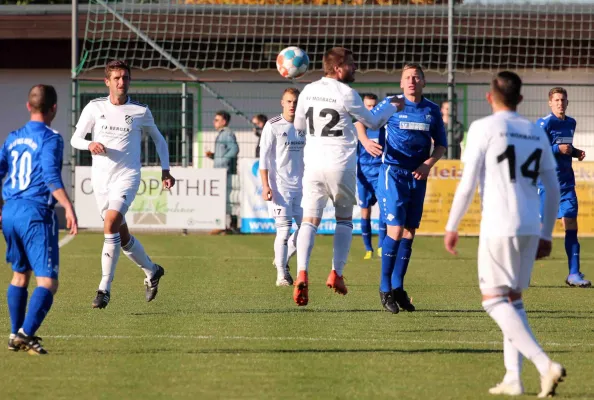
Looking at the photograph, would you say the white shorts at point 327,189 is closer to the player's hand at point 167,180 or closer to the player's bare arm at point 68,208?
the player's hand at point 167,180

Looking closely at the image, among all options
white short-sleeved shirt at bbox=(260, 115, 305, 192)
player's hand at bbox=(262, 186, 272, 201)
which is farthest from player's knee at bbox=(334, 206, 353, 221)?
white short-sleeved shirt at bbox=(260, 115, 305, 192)

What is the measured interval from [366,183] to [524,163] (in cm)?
1058

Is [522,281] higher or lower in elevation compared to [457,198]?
lower

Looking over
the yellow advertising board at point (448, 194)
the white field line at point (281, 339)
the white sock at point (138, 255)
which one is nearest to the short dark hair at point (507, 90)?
the white field line at point (281, 339)

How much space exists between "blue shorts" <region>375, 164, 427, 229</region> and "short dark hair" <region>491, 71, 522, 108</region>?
12.6 feet

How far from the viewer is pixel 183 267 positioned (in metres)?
15.3

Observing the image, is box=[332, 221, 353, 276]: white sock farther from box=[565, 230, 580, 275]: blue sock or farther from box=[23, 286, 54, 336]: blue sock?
box=[565, 230, 580, 275]: blue sock

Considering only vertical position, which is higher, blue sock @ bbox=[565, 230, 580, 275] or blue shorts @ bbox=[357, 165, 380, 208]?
blue shorts @ bbox=[357, 165, 380, 208]

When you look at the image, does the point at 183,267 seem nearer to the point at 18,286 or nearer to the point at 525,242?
the point at 18,286

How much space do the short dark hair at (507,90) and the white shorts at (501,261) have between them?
0.78 metres

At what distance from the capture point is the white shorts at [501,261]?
Answer: 263 inches

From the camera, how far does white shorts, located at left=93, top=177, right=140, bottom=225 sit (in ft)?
34.8

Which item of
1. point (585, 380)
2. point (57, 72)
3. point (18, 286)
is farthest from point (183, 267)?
point (57, 72)

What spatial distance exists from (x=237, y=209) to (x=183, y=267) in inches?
265
